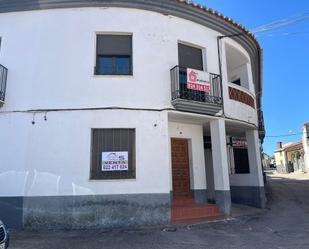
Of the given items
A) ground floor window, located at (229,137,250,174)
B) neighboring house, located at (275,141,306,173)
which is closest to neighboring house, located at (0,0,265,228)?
ground floor window, located at (229,137,250,174)

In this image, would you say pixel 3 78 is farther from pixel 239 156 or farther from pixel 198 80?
pixel 239 156

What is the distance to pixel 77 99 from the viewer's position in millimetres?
9531

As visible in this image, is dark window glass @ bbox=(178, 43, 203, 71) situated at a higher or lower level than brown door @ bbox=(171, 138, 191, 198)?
higher

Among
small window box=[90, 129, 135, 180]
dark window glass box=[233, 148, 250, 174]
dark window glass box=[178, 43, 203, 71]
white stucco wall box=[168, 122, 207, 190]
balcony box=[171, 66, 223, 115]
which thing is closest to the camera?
small window box=[90, 129, 135, 180]

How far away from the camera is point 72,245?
22.7ft

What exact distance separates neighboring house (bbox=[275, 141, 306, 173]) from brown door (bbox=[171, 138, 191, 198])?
32.2 meters

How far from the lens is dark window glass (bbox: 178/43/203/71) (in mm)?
10979

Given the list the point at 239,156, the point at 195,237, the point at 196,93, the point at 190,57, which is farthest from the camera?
the point at 239,156

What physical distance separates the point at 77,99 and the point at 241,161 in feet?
29.7

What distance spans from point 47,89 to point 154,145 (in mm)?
3828

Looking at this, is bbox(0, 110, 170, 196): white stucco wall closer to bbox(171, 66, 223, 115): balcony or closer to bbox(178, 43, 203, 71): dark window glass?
bbox(171, 66, 223, 115): balcony

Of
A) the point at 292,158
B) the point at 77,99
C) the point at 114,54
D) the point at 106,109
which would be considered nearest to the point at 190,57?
the point at 114,54

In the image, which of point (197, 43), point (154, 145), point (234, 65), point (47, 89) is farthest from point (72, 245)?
point (234, 65)

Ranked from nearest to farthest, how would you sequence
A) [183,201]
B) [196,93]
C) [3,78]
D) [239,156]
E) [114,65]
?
1. [3,78]
2. [114,65]
3. [196,93]
4. [183,201]
5. [239,156]
